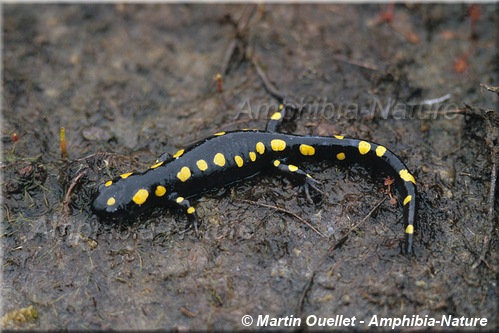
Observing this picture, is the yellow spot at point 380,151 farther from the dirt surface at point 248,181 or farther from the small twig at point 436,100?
the small twig at point 436,100

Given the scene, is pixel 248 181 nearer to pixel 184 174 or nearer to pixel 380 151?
pixel 184 174

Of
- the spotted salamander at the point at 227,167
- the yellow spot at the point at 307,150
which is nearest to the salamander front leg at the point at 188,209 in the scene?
the spotted salamander at the point at 227,167

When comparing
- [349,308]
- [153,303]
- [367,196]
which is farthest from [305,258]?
[153,303]

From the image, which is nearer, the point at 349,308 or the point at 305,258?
the point at 349,308

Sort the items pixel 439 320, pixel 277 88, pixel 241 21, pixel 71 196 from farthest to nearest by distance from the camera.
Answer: pixel 241 21 → pixel 277 88 → pixel 71 196 → pixel 439 320

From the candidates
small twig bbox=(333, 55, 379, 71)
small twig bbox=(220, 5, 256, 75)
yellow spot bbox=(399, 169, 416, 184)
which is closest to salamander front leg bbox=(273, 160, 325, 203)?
yellow spot bbox=(399, 169, 416, 184)

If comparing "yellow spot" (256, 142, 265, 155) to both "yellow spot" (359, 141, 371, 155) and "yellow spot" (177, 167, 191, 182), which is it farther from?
"yellow spot" (359, 141, 371, 155)

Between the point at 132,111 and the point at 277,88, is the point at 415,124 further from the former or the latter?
the point at 132,111

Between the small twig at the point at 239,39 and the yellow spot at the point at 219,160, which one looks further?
the small twig at the point at 239,39
